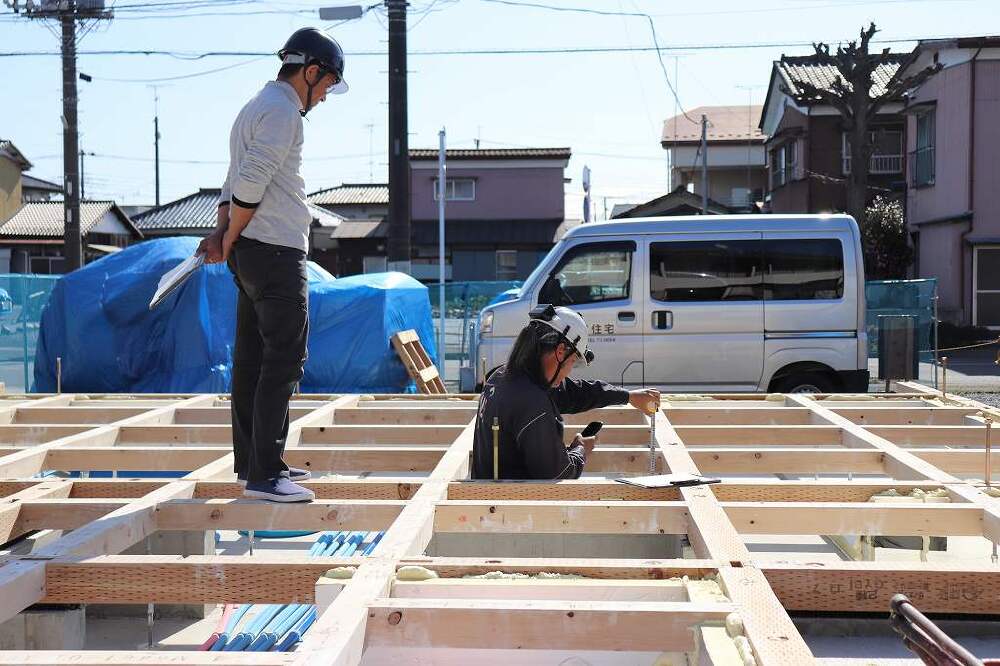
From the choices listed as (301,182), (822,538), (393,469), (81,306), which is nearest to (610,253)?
(822,538)

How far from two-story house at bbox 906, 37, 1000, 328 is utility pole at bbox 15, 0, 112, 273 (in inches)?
720

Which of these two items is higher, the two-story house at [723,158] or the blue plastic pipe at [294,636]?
the two-story house at [723,158]

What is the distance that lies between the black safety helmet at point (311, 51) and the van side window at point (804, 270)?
18.8ft

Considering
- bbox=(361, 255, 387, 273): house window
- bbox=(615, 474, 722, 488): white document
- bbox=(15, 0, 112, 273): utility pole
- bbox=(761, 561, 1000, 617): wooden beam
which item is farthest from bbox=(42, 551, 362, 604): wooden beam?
bbox=(361, 255, 387, 273): house window

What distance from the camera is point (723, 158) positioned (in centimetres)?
3962

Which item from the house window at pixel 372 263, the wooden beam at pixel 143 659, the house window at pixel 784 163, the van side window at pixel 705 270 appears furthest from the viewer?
the house window at pixel 372 263

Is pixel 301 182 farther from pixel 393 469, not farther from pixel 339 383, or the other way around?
pixel 339 383

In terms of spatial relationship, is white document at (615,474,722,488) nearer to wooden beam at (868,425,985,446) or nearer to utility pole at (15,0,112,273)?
wooden beam at (868,425,985,446)

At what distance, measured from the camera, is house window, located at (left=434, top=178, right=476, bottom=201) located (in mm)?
33750

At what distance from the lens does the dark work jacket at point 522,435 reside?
153 inches

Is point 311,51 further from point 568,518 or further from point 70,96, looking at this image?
point 70,96

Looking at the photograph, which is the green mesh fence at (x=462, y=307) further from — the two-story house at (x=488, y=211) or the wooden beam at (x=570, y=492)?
the two-story house at (x=488, y=211)

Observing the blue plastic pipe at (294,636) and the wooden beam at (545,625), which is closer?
the wooden beam at (545,625)

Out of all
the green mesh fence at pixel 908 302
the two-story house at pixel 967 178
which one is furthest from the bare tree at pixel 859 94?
the green mesh fence at pixel 908 302
